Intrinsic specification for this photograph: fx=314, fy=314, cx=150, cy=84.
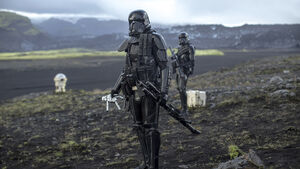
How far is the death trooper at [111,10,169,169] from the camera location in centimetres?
593

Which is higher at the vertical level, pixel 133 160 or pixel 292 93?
pixel 292 93

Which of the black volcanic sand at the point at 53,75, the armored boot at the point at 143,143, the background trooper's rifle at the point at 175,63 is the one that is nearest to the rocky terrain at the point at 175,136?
the armored boot at the point at 143,143

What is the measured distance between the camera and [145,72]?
594cm

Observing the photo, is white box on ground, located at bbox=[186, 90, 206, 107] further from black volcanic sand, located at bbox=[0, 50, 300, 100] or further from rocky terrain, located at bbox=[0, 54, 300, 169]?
black volcanic sand, located at bbox=[0, 50, 300, 100]

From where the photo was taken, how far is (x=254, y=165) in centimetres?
490

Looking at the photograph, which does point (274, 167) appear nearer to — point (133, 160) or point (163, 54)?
point (163, 54)

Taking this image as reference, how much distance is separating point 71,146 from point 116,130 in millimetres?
2152

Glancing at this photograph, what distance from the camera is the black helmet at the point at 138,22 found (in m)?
5.94

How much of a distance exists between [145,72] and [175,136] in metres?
4.16

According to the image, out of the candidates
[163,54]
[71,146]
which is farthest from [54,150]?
[163,54]

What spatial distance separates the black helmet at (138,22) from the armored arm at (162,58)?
0.27 m

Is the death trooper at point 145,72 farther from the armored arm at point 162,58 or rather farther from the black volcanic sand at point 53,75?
the black volcanic sand at point 53,75

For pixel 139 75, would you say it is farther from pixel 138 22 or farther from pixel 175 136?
pixel 175 136

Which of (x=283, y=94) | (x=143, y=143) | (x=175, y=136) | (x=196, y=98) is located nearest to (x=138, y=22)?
(x=143, y=143)
